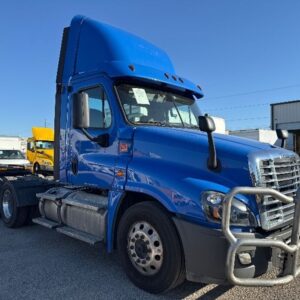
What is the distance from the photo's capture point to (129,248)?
466 cm

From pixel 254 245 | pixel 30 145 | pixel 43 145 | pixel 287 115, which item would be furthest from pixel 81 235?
pixel 287 115

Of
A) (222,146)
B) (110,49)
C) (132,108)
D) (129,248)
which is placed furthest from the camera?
(110,49)

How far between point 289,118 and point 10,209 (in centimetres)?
3161

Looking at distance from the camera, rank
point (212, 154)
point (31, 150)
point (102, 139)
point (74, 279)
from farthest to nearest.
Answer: point (31, 150) < point (102, 139) < point (74, 279) < point (212, 154)

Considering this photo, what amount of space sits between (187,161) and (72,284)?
2091 mm

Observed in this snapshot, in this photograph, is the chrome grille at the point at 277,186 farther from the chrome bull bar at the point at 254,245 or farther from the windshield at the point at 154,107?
the windshield at the point at 154,107

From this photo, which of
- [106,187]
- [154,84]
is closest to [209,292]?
[106,187]

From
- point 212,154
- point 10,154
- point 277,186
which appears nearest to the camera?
point 212,154

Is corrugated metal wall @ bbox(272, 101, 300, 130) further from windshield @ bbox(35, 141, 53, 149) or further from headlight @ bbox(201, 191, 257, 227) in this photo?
headlight @ bbox(201, 191, 257, 227)

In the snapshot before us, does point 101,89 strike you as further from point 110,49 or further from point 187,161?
point 187,161

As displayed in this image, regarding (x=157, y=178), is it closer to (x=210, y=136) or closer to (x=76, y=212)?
(x=210, y=136)

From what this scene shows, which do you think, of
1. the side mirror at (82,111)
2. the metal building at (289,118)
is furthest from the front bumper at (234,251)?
the metal building at (289,118)

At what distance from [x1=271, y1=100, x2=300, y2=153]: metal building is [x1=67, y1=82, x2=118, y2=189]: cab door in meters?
30.5

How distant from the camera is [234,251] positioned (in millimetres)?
3518
